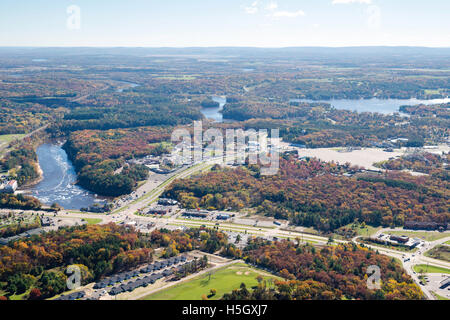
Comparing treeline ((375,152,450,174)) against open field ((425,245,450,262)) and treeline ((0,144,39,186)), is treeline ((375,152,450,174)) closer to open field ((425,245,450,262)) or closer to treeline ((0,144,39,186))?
open field ((425,245,450,262))

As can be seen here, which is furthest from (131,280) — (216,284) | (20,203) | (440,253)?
(440,253)

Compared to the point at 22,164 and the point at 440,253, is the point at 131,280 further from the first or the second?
the point at 22,164

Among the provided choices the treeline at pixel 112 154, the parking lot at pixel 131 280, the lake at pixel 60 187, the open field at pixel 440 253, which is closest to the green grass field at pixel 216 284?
the parking lot at pixel 131 280

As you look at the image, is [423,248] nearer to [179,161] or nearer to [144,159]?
[179,161]

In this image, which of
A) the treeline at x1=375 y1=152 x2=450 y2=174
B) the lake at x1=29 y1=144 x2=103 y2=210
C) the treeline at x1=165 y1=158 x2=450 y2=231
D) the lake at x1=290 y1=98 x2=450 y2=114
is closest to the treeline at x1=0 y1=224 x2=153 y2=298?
the lake at x1=29 y1=144 x2=103 y2=210

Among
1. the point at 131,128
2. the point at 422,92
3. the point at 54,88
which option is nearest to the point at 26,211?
the point at 131,128

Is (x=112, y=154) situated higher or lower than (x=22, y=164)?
higher

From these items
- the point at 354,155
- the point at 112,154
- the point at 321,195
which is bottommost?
the point at 321,195
